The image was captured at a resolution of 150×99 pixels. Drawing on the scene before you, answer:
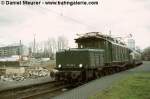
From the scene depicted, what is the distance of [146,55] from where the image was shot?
117438mm

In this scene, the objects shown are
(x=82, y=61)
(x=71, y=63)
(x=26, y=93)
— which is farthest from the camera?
(x=71, y=63)

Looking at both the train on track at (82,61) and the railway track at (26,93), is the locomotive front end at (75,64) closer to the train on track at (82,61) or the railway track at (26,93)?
the train on track at (82,61)

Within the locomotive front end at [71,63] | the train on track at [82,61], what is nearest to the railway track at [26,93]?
the locomotive front end at [71,63]

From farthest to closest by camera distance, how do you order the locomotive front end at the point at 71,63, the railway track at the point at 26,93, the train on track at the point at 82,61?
the train on track at the point at 82,61 → the locomotive front end at the point at 71,63 → the railway track at the point at 26,93

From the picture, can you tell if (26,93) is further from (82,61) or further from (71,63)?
(82,61)

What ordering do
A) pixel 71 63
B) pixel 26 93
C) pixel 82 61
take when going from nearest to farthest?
1. pixel 26 93
2. pixel 82 61
3. pixel 71 63

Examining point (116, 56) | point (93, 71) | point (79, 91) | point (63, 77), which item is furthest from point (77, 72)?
point (116, 56)

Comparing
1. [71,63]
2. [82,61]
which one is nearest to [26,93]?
[71,63]

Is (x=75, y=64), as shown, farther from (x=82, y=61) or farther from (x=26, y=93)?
(x=26, y=93)

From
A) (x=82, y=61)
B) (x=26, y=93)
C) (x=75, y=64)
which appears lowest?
(x=26, y=93)

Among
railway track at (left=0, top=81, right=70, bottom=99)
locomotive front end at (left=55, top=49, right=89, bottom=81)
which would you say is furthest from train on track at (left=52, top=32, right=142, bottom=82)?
railway track at (left=0, top=81, right=70, bottom=99)

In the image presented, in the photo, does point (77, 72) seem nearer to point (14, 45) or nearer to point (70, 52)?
point (70, 52)

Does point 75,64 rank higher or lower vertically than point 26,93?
higher

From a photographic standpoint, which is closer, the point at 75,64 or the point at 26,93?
the point at 26,93
